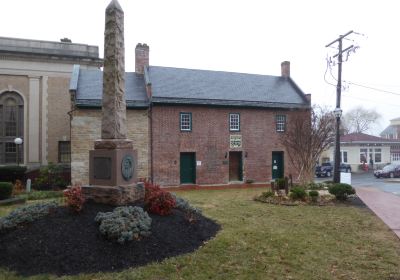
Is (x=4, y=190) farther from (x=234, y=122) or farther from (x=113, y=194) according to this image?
(x=234, y=122)

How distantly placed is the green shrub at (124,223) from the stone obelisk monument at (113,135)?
0.90 m

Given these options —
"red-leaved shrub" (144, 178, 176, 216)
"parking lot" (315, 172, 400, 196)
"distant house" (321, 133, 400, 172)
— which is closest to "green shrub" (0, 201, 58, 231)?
"red-leaved shrub" (144, 178, 176, 216)

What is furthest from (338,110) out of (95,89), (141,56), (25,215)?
(25,215)

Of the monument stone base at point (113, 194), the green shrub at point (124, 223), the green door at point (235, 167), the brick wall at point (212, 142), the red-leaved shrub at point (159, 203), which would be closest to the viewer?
the green shrub at point (124, 223)

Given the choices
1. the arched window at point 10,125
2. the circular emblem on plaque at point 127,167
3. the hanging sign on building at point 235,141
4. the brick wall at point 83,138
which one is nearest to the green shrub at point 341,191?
the hanging sign on building at point 235,141

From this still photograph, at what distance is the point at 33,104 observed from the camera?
31.3 meters

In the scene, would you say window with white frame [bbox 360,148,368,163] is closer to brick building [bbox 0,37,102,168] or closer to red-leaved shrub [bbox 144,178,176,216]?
brick building [bbox 0,37,102,168]

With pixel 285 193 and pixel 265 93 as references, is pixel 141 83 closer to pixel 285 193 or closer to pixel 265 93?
pixel 265 93

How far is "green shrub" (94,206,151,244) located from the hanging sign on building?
16599 millimetres

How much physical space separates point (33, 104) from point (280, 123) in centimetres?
2165

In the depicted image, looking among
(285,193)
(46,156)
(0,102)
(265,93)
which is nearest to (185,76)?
(265,93)

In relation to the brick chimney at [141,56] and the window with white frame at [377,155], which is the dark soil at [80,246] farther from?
the window with white frame at [377,155]

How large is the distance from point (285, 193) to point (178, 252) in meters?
10.1

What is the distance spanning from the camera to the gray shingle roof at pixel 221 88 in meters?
23.1
